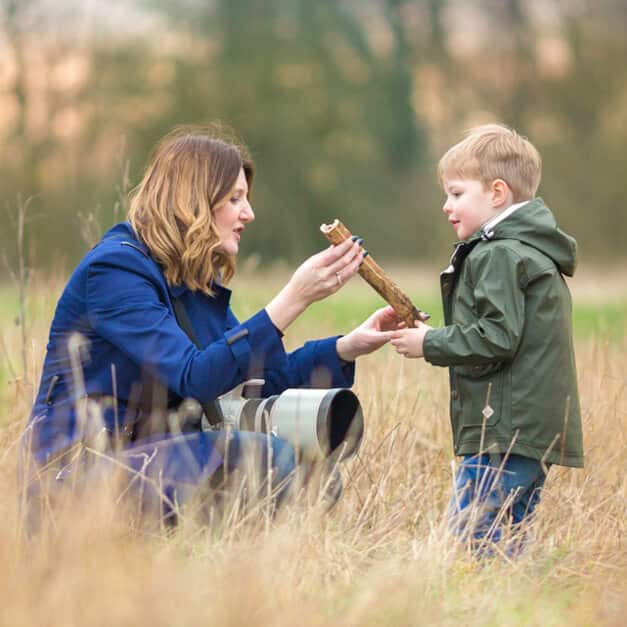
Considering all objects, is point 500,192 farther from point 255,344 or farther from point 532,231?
point 255,344

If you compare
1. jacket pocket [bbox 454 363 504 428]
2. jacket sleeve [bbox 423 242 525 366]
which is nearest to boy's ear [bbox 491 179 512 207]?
jacket sleeve [bbox 423 242 525 366]

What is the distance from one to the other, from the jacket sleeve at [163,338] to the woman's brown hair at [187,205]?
14cm

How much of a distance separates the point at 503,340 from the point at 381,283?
410mm

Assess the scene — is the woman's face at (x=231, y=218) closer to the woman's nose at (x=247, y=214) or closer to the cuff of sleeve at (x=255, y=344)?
the woman's nose at (x=247, y=214)

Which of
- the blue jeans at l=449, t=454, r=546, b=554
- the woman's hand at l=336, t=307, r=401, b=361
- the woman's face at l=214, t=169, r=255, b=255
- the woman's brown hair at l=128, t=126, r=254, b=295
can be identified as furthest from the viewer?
the woman's hand at l=336, t=307, r=401, b=361

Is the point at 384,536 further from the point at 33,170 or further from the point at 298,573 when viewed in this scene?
the point at 33,170

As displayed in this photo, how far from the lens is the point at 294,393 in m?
3.33

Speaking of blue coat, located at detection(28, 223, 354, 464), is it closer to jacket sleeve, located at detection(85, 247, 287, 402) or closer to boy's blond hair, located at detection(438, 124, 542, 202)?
jacket sleeve, located at detection(85, 247, 287, 402)

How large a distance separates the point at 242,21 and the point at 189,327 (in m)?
23.9

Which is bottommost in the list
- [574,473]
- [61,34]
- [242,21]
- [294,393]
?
[574,473]

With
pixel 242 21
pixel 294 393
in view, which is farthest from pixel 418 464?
pixel 242 21

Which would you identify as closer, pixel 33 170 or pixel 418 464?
pixel 418 464

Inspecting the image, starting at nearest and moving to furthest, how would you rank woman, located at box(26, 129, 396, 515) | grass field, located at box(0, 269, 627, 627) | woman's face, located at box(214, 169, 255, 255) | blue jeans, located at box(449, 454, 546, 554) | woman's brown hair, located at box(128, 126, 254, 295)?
grass field, located at box(0, 269, 627, 627) < woman, located at box(26, 129, 396, 515) < blue jeans, located at box(449, 454, 546, 554) < woman's brown hair, located at box(128, 126, 254, 295) < woman's face, located at box(214, 169, 255, 255)

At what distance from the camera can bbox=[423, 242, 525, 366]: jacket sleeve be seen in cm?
326
